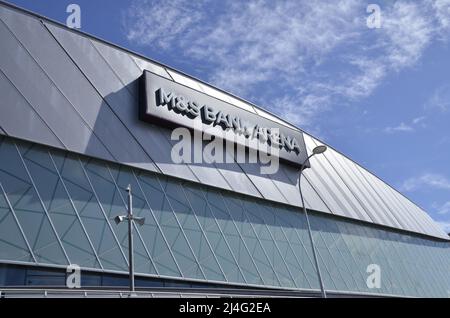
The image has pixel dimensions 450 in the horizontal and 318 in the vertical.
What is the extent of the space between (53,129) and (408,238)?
35847 millimetres

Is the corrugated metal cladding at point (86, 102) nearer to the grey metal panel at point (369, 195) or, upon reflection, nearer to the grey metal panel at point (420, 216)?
the grey metal panel at point (369, 195)

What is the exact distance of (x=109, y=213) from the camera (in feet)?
82.2

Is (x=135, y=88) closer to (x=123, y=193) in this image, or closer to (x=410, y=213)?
(x=123, y=193)

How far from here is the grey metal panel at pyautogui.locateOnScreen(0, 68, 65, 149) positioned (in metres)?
22.9

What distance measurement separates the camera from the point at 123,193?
85.7 ft

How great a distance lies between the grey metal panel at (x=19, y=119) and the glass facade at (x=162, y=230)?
0.46 m

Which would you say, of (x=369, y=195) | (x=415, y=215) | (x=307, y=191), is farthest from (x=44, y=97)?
(x=415, y=215)

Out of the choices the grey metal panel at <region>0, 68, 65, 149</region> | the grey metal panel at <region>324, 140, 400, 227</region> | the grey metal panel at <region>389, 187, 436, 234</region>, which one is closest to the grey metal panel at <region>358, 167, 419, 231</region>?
the grey metal panel at <region>389, 187, 436, 234</region>

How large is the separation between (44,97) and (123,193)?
6.12 metres

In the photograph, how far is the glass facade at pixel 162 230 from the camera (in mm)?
22188

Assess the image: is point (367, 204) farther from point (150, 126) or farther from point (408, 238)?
point (150, 126)

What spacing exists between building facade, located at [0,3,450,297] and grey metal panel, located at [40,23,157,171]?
0.23 ft
